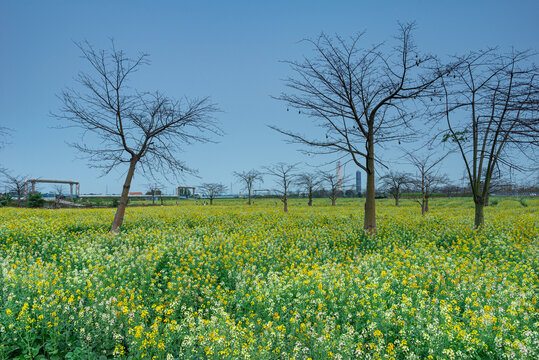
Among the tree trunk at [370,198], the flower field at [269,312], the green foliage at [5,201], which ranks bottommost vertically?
the flower field at [269,312]

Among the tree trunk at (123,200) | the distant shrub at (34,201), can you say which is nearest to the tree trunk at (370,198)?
the tree trunk at (123,200)

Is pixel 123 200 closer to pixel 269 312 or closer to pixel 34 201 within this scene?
pixel 269 312

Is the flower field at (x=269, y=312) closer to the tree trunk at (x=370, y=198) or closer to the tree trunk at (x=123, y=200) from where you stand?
the tree trunk at (x=370, y=198)

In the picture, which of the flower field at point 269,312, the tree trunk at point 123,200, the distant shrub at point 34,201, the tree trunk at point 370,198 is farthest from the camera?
the distant shrub at point 34,201

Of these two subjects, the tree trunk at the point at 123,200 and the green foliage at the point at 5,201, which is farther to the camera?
the green foliage at the point at 5,201

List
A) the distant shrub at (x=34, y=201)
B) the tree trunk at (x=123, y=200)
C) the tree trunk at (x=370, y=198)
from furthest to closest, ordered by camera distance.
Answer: the distant shrub at (x=34, y=201)
the tree trunk at (x=123, y=200)
the tree trunk at (x=370, y=198)

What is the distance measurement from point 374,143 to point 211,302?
994 cm

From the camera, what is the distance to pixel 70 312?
4.84 meters

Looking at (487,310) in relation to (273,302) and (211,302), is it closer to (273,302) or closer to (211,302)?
(273,302)

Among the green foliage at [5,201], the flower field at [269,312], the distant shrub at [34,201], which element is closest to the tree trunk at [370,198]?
the flower field at [269,312]

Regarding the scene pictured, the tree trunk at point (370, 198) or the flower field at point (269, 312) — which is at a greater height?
the tree trunk at point (370, 198)

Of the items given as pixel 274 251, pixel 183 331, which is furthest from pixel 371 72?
pixel 183 331

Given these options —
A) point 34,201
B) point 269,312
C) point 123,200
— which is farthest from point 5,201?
point 269,312

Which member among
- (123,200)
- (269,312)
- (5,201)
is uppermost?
(123,200)
